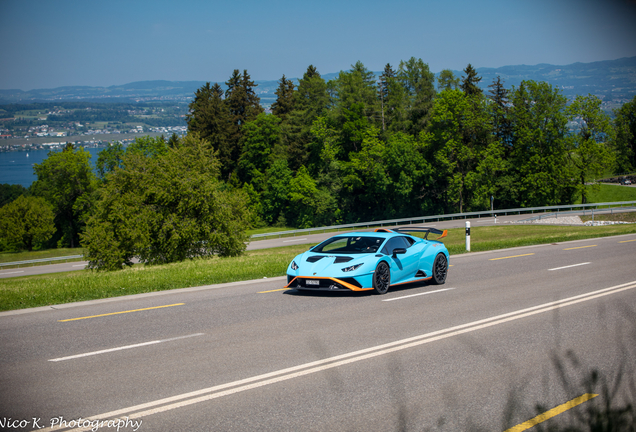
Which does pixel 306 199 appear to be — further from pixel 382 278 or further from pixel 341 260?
pixel 341 260

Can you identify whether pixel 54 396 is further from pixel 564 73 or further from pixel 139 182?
pixel 564 73

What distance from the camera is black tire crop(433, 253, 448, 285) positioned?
13.6 meters

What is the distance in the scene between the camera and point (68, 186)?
82.7 metres

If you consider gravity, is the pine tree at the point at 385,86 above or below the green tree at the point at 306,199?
above

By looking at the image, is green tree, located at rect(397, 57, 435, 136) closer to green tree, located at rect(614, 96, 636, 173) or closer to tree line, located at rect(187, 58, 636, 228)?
tree line, located at rect(187, 58, 636, 228)

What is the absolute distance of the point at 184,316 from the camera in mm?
9797

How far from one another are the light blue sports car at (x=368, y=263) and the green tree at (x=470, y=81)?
71.3 meters

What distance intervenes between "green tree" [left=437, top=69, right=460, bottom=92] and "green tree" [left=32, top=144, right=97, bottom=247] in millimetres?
52955

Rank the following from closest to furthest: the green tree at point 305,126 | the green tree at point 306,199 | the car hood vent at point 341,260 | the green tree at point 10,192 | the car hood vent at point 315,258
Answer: the car hood vent at point 341,260 < the car hood vent at point 315,258 < the green tree at point 306,199 < the green tree at point 305,126 < the green tree at point 10,192

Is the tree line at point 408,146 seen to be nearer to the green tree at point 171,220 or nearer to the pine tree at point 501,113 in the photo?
the pine tree at point 501,113

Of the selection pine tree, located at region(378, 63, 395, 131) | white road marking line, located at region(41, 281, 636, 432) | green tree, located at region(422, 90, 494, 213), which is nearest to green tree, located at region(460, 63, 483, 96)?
green tree, located at region(422, 90, 494, 213)

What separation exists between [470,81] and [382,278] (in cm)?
7534

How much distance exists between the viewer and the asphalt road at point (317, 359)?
507 centimetres

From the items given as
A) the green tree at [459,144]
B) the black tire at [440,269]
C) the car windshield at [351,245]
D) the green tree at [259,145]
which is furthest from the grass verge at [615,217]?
the green tree at [259,145]
